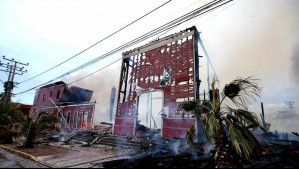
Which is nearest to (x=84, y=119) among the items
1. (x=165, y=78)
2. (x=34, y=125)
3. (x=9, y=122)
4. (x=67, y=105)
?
(x=67, y=105)

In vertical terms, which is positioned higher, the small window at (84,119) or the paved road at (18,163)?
the small window at (84,119)

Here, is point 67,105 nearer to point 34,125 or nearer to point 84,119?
point 84,119

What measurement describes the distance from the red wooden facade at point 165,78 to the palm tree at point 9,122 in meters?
8.35

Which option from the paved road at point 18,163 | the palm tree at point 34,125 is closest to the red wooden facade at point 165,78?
the palm tree at point 34,125

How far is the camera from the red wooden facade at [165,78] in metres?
14.0

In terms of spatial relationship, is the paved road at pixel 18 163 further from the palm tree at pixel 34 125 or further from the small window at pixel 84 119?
the small window at pixel 84 119

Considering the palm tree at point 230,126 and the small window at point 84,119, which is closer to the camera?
the palm tree at point 230,126

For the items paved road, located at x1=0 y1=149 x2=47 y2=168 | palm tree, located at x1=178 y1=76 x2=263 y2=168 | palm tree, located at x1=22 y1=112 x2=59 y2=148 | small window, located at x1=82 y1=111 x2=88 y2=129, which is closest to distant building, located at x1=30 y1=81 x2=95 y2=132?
small window, located at x1=82 y1=111 x2=88 y2=129

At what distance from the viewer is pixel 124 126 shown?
1719 centimetres

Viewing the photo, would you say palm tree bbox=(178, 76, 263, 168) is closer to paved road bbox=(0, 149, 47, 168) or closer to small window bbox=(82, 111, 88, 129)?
paved road bbox=(0, 149, 47, 168)

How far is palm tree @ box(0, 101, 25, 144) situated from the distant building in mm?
8475

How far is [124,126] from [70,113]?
12991 mm

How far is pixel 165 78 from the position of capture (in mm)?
15781

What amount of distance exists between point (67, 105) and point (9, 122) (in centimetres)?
1175
